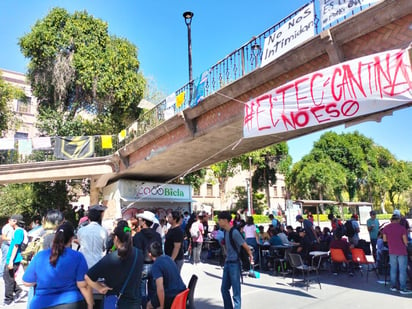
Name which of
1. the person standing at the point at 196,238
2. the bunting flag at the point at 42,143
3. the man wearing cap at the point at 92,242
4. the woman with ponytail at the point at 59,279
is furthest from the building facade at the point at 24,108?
the woman with ponytail at the point at 59,279

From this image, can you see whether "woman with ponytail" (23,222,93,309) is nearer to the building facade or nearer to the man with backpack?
the man with backpack

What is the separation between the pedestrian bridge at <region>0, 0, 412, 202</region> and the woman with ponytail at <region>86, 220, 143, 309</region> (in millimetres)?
5912

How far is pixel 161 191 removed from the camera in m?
18.5

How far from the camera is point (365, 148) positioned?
42.6 metres

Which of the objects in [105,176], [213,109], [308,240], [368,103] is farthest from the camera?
[105,176]

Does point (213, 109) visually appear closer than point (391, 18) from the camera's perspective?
No

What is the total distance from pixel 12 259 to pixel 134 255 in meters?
4.71

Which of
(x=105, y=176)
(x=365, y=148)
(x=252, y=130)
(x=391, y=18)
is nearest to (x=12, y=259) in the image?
(x=252, y=130)

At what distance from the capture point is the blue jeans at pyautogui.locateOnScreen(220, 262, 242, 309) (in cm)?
510

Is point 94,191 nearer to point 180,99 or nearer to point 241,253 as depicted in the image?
point 180,99

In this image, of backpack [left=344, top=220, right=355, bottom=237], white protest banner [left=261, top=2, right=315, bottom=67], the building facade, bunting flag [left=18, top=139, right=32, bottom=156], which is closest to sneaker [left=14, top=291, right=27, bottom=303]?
white protest banner [left=261, top=2, right=315, bottom=67]

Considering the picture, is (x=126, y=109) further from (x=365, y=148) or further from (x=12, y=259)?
(x=365, y=148)

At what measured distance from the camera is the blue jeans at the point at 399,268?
6.79m

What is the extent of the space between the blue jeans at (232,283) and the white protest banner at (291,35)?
5619 mm
